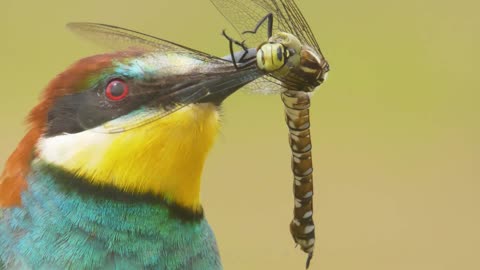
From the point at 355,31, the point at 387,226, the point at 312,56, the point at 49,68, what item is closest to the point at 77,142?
the point at 312,56

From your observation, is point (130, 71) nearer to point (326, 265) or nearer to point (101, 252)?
point (101, 252)

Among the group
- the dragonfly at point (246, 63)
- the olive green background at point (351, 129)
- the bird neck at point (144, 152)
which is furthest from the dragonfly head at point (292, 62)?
the olive green background at point (351, 129)

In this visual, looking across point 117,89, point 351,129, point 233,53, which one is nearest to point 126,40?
point 117,89

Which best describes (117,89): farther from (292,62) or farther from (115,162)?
(292,62)

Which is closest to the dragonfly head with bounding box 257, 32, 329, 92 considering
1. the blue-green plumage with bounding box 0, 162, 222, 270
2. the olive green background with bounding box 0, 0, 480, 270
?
the blue-green plumage with bounding box 0, 162, 222, 270

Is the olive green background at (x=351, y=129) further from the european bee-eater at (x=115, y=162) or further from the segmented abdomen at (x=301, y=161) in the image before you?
the european bee-eater at (x=115, y=162)

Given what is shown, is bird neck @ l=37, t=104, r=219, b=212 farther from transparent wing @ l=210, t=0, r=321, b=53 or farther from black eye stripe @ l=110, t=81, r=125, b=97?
transparent wing @ l=210, t=0, r=321, b=53
